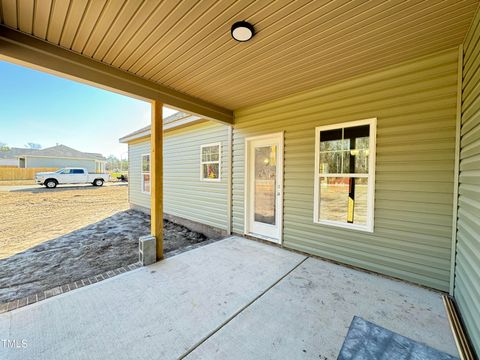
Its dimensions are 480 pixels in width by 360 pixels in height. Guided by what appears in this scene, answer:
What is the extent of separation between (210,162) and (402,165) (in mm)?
3998

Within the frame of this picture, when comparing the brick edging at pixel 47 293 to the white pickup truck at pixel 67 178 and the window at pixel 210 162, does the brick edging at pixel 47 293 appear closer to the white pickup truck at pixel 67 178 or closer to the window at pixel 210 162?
the window at pixel 210 162

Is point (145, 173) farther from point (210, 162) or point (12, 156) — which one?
point (12, 156)

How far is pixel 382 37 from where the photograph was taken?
6.79 ft

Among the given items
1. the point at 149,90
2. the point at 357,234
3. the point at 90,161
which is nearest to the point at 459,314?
the point at 357,234

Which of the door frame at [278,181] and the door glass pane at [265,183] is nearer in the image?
the door frame at [278,181]

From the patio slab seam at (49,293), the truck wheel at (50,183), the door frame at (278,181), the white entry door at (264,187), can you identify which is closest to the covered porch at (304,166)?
the patio slab seam at (49,293)

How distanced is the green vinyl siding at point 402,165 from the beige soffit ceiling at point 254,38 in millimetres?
276

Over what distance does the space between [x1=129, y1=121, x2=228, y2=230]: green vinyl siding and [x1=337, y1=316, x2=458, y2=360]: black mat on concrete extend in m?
3.42

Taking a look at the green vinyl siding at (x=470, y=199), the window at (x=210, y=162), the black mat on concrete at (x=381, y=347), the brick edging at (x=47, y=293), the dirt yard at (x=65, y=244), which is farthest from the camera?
the window at (x=210, y=162)

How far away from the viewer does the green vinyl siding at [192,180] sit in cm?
496

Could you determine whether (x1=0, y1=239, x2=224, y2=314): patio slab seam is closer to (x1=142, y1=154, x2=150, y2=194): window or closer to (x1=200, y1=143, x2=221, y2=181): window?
(x1=200, y1=143, x2=221, y2=181): window

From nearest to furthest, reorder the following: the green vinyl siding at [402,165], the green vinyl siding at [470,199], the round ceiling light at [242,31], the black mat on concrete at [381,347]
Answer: the black mat on concrete at [381,347] < the green vinyl siding at [470,199] < the round ceiling light at [242,31] < the green vinyl siding at [402,165]

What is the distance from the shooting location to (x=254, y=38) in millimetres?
2107

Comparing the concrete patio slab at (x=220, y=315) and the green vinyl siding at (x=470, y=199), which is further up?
the green vinyl siding at (x=470, y=199)
